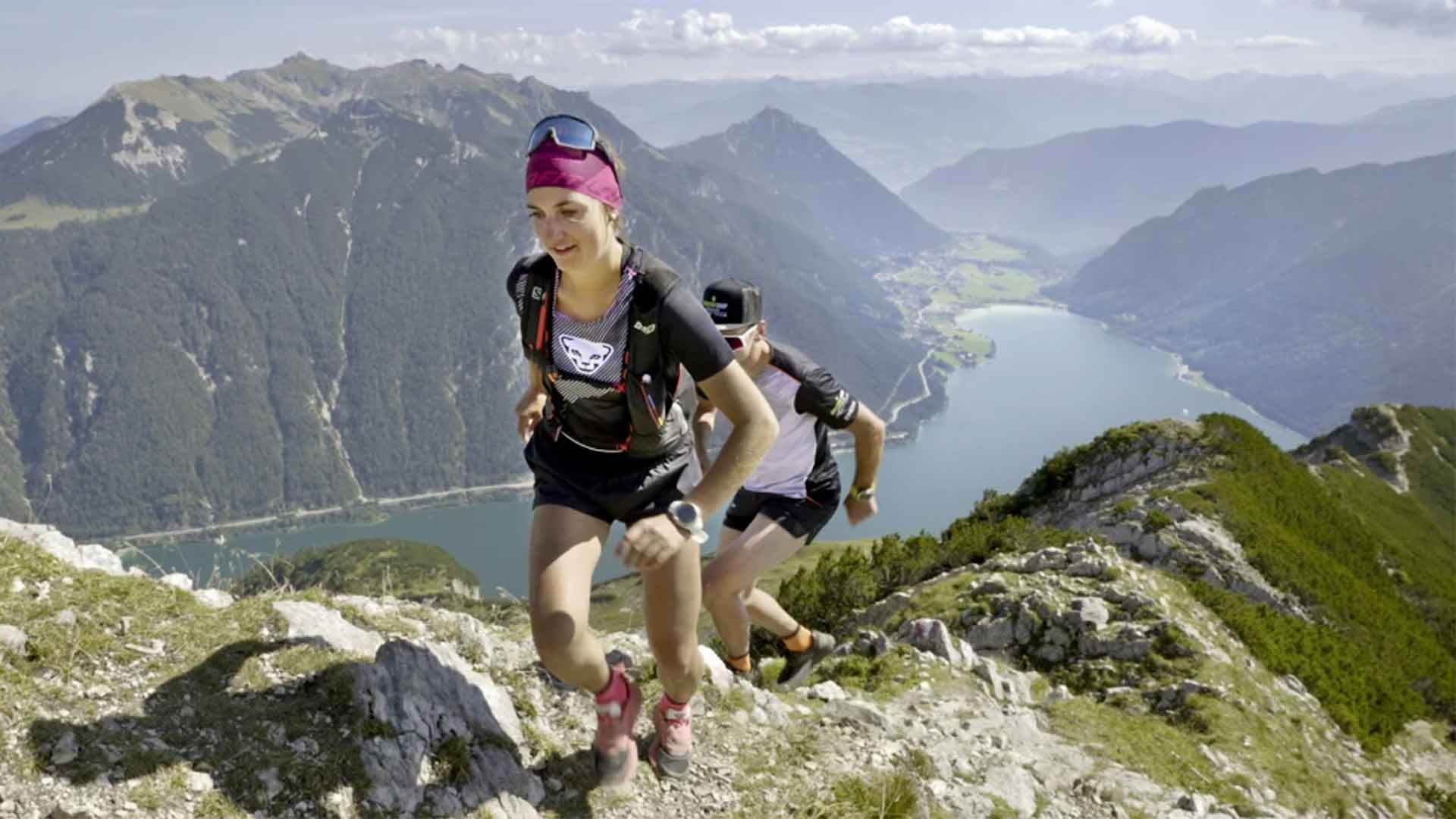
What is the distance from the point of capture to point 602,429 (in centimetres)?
542

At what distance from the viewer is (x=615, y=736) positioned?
20.0 ft

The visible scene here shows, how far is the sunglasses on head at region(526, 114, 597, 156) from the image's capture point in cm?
504

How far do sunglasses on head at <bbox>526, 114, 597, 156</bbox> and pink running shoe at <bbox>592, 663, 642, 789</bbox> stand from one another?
11.9 feet

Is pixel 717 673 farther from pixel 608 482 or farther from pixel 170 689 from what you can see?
pixel 170 689

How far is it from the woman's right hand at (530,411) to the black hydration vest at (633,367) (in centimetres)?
89

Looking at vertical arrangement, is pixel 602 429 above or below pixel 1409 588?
above

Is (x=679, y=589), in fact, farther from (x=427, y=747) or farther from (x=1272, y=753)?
(x=1272, y=753)

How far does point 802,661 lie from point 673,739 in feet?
11.4

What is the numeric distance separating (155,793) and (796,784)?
4361mm

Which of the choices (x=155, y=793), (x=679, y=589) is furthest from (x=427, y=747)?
(x=679, y=589)

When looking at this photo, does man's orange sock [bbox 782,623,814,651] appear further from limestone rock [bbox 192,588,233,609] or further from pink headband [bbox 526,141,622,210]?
pink headband [bbox 526,141,622,210]

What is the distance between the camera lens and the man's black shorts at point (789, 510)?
27.3 ft

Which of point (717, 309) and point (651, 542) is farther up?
point (717, 309)

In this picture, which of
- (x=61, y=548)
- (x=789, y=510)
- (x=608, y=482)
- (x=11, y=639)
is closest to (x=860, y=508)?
(x=789, y=510)
